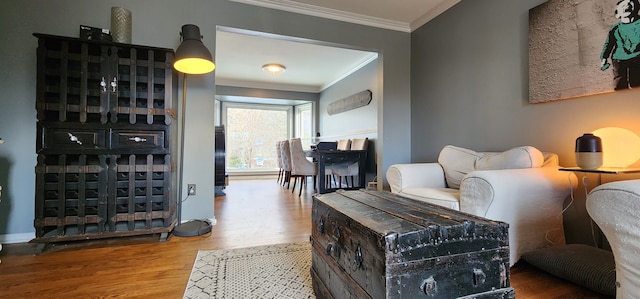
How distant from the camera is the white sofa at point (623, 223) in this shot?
2.85ft

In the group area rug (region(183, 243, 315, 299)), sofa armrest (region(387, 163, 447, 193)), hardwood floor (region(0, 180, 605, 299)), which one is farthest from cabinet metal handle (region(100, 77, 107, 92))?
sofa armrest (region(387, 163, 447, 193))

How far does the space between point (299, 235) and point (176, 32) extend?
6.92 feet

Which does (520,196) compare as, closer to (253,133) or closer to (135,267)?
(135,267)

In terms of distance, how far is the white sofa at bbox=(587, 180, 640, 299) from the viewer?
87 cm

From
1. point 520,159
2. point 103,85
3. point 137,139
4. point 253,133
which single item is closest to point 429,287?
point 520,159

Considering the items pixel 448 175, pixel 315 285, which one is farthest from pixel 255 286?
pixel 448 175

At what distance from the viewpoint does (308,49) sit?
13.8ft

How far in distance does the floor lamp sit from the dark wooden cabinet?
0.13 metres

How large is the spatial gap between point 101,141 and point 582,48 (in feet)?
10.9

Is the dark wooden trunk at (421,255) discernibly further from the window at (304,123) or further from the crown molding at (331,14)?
the window at (304,123)

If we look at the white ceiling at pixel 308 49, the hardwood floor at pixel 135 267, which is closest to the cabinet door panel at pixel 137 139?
the hardwood floor at pixel 135 267

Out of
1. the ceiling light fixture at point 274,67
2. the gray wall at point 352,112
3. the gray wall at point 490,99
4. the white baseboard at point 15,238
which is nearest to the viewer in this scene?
the gray wall at point 490,99

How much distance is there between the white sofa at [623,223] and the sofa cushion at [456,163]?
126 centimetres

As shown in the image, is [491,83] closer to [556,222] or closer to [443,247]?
[556,222]
